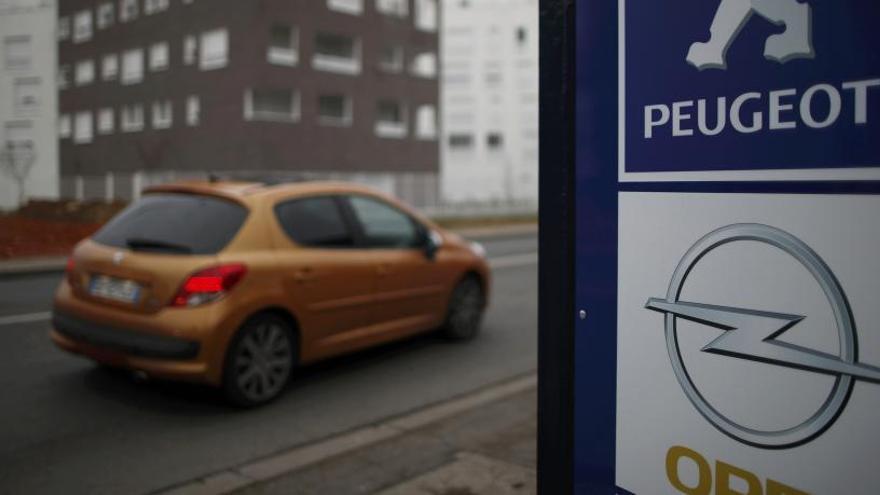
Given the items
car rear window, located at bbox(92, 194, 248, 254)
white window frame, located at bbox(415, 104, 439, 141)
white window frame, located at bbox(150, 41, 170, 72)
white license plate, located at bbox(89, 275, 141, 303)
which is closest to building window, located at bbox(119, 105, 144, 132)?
white window frame, located at bbox(150, 41, 170, 72)

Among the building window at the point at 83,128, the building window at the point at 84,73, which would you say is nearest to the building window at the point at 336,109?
the building window at the point at 84,73

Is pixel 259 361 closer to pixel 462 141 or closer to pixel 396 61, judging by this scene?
pixel 396 61

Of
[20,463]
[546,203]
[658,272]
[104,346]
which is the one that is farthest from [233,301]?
[658,272]

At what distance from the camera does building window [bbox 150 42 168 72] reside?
117 ft

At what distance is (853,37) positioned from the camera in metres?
1.54

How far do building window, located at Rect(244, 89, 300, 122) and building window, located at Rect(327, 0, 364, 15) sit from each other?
190 inches

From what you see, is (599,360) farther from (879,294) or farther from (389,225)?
(389,225)

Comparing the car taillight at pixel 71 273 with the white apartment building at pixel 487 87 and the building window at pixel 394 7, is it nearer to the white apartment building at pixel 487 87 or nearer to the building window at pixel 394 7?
the building window at pixel 394 7

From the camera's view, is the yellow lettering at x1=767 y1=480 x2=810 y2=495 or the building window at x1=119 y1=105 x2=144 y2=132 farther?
the building window at x1=119 y1=105 x2=144 y2=132

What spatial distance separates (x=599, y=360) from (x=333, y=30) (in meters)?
37.6

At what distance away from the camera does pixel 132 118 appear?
3906 centimetres

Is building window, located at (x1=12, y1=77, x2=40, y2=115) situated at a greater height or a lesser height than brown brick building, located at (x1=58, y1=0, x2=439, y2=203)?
lesser

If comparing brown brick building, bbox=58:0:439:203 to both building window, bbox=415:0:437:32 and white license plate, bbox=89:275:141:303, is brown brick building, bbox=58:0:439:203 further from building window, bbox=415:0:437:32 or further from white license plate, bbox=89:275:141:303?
white license plate, bbox=89:275:141:303

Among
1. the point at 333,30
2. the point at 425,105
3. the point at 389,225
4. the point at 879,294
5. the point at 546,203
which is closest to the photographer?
the point at 879,294
